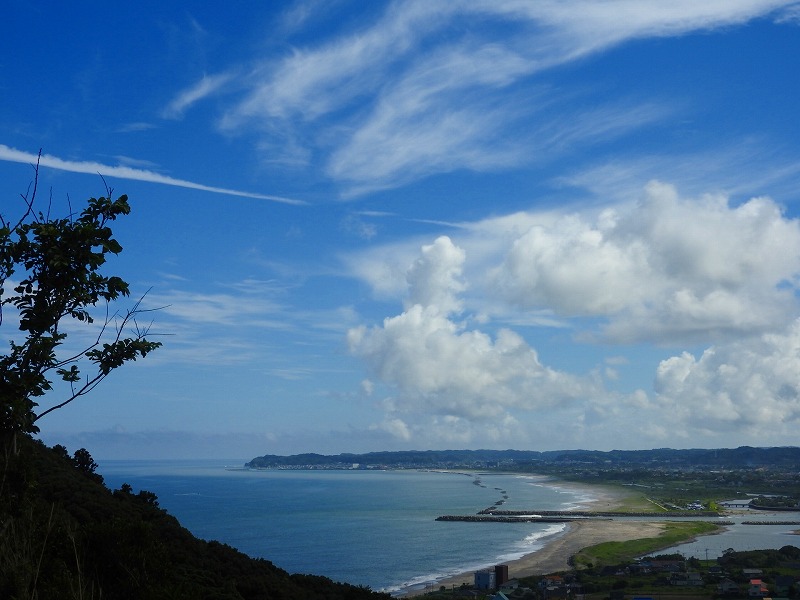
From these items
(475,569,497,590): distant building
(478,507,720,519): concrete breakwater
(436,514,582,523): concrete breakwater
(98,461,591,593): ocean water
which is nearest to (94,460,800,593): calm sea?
(98,461,591,593): ocean water

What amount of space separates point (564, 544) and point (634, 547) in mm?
6286

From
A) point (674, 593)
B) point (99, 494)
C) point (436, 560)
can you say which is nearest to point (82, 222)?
point (99, 494)

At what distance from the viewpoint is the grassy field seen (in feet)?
174

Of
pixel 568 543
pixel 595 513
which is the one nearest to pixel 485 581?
pixel 568 543

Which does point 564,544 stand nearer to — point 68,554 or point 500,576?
point 500,576

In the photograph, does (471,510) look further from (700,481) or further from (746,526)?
(700,481)

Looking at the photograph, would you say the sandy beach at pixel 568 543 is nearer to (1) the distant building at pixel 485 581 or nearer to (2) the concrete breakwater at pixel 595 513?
(1) the distant building at pixel 485 581

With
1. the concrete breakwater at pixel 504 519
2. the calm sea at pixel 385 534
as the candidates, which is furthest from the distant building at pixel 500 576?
the concrete breakwater at pixel 504 519

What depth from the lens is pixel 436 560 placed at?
5616cm

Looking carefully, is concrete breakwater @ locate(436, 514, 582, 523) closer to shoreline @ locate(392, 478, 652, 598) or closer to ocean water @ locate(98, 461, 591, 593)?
ocean water @ locate(98, 461, 591, 593)

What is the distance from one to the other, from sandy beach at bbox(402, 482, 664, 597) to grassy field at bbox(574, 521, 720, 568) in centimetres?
117

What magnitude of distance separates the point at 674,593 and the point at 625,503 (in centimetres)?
6909

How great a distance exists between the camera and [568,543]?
6419 centimetres

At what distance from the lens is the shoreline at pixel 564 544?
45.9 metres
